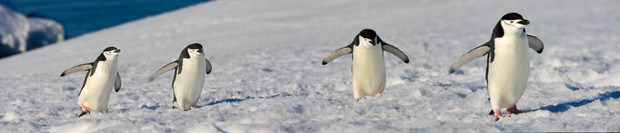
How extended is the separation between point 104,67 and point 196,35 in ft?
22.9

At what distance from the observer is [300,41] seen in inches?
404

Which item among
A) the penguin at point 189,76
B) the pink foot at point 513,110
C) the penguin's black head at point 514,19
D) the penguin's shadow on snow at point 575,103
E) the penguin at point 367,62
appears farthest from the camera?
the penguin at point 189,76

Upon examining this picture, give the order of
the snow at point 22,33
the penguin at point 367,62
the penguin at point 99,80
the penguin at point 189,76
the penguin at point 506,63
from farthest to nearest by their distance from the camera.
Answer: the snow at point 22,33 → the penguin at point 99,80 → the penguin at point 189,76 → the penguin at point 367,62 → the penguin at point 506,63

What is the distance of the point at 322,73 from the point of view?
734 cm

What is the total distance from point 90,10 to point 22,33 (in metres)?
10.9

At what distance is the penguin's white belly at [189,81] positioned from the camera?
493 cm

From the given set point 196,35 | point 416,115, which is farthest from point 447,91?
point 196,35

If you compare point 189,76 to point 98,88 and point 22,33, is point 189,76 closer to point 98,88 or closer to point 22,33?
point 98,88

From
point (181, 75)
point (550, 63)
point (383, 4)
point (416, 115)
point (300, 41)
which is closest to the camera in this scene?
point (416, 115)

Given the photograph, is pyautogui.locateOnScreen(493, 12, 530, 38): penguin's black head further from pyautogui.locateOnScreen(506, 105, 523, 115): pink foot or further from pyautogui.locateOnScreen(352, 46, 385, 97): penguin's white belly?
pyautogui.locateOnScreen(352, 46, 385, 97): penguin's white belly

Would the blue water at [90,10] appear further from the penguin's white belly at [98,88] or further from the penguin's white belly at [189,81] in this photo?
the penguin's white belly at [189,81]

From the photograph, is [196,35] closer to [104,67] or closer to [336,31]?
[336,31]

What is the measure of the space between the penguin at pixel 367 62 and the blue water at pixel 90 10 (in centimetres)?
1770

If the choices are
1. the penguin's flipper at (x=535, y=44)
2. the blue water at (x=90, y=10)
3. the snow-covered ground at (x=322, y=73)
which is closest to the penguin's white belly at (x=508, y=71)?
the snow-covered ground at (x=322, y=73)
